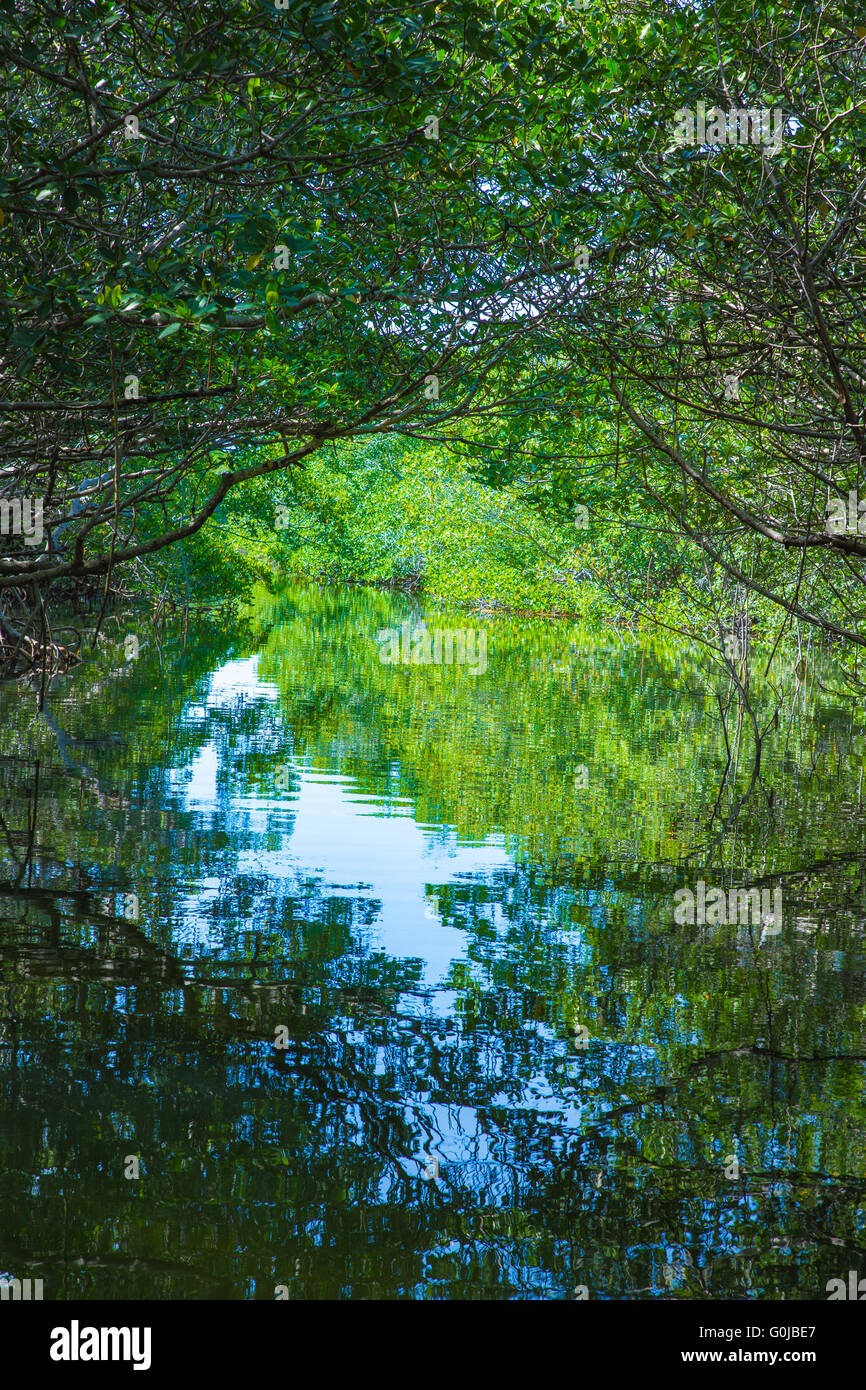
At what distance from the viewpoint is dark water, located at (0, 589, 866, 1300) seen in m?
4.09

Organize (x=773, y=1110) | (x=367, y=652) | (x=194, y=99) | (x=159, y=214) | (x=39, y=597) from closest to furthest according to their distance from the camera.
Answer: (x=773, y=1110) < (x=194, y=99) < (x=159, y=214) < (x=39, y=597) < (x=367, y=652)

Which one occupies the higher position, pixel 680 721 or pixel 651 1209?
pixel 680 721

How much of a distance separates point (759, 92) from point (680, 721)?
1292 cm

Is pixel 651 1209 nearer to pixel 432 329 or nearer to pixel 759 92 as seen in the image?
pixel 759 92

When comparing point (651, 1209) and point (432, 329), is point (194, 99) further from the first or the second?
point (651, 1209)

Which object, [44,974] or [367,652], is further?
[367,652]

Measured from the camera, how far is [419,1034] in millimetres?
5863

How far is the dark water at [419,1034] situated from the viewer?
161 inches

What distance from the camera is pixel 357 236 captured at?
8.90 metres

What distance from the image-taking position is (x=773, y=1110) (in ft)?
16.8

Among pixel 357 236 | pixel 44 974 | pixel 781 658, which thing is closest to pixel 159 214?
pixel 357 236
